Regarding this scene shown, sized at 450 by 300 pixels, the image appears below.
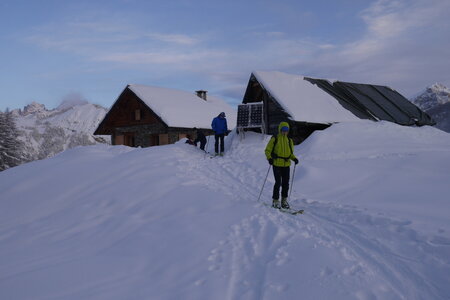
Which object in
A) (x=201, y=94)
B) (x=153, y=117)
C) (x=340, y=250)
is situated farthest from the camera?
(x=201, y=94)

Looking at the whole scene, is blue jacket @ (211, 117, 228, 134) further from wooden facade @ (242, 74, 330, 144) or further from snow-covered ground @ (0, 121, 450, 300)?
wooden facade @ (242, 74, 330, 144)

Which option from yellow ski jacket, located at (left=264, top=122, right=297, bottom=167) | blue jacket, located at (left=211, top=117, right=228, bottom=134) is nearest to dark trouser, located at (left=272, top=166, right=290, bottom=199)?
yellow ski jacket, located at (left=264, top=122, right=297, bottom=167)

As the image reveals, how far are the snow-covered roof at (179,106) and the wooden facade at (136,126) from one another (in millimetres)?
380

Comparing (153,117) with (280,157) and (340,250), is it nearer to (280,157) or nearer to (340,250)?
(280,157)

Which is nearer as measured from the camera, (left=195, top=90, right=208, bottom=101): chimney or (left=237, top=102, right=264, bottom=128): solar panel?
(left=237, top=102, right=264, bottom=128): solar panel

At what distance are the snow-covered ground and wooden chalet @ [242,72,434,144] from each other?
18.3ft

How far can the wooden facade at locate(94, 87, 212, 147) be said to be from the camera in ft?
83.0

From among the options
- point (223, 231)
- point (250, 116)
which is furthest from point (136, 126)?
point (223, 231)

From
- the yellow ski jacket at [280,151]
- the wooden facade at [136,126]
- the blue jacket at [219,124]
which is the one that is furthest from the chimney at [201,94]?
the yellow ski jacket at [280,151]

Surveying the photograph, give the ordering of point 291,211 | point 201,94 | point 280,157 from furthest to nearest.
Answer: point 201,94
point 280,157
point 291,211

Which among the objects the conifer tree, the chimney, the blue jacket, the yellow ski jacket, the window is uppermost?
the chimney

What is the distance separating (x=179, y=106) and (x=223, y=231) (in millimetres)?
22801

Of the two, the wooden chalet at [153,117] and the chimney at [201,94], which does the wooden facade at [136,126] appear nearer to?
the wooden chalet at [153,117]

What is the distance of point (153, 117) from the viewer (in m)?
25.7
